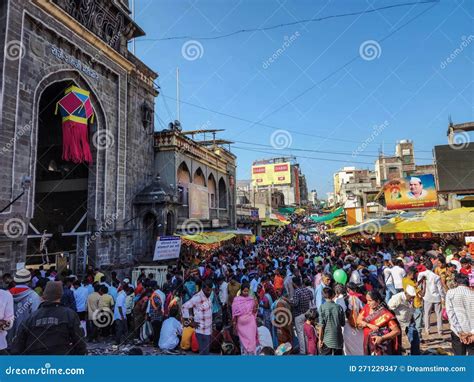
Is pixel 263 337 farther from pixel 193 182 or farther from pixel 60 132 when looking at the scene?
pixel 193 182

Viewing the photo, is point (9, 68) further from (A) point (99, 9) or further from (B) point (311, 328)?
(B) point (311, 328)

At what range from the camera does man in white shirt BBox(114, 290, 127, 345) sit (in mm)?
7156

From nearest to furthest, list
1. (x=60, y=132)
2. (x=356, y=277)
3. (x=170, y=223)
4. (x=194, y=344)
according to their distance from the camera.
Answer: (x=194, y=344), (x=356, y=277), (x=60, y=132), (x=170, y=223)

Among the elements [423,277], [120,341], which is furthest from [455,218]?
[120,341]

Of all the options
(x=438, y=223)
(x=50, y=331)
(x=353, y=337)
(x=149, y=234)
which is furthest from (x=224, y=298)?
(x=438, y=223)

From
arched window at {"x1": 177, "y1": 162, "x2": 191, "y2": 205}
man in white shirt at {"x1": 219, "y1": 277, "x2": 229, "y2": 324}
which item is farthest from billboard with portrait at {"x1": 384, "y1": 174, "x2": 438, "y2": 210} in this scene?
man in white shirt at {"x1": 219, "y1": 277, "x2": 229, "y2": 324}

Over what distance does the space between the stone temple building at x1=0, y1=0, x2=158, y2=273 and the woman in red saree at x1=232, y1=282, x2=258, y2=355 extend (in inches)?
315

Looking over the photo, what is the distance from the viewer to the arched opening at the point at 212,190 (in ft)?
→ 82.4

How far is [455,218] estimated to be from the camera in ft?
45.0

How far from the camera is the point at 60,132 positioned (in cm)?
1617

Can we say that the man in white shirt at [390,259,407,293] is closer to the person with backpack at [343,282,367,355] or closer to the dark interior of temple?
the person with backpack at [343,282,367,355]

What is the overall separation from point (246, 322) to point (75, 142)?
1120 centimetres

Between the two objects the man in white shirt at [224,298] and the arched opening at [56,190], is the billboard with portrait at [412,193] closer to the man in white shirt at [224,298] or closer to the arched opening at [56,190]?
the man in white shirt at [224,298]
